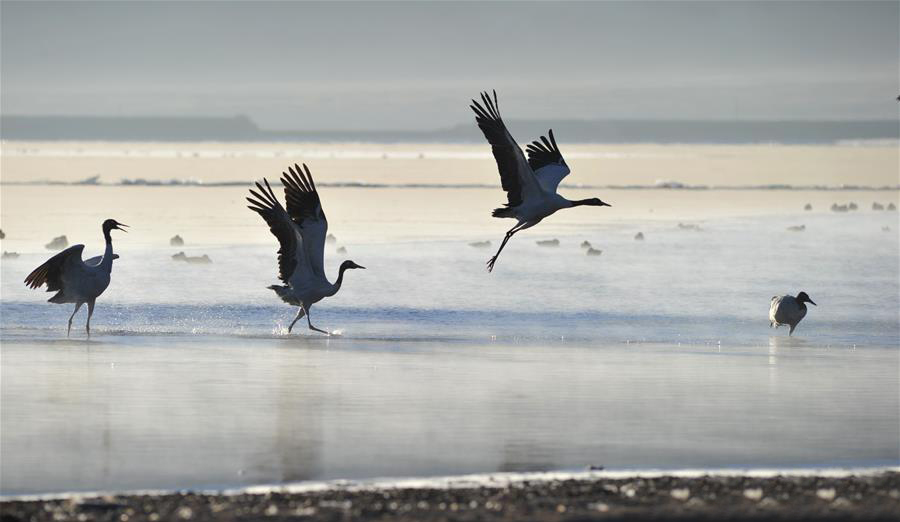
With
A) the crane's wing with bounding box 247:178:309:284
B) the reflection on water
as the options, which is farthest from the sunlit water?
the crane's wing with bounding box 247:178:309:284

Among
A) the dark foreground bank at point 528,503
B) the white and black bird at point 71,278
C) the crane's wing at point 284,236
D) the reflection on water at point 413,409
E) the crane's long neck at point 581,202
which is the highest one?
the crane's long neck at point 581,202

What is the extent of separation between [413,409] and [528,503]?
121 inches

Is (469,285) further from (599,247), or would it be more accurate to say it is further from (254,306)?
(599,247)

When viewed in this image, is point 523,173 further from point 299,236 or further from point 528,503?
point 528,503

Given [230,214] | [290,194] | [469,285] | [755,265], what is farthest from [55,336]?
[230,214]

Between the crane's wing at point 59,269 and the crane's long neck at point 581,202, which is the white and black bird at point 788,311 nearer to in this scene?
the crane's long neck at point 581,202

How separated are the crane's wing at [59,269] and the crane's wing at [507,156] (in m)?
4.32

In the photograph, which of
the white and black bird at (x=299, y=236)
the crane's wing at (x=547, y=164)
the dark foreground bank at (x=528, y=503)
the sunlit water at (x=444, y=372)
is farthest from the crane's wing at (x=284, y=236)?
the dark foreground bank at (x=528, y=503)

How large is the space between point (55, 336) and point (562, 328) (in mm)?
5168

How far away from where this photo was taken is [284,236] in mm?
14992

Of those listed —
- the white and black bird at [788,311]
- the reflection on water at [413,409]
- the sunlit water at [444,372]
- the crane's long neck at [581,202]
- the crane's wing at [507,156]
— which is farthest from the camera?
the white and black bird at [788,311]

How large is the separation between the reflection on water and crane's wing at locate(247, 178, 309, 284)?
1.05 m

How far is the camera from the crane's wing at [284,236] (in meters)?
14.5

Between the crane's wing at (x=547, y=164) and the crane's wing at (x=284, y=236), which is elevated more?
the crane's wing at (x=547, y=164)
